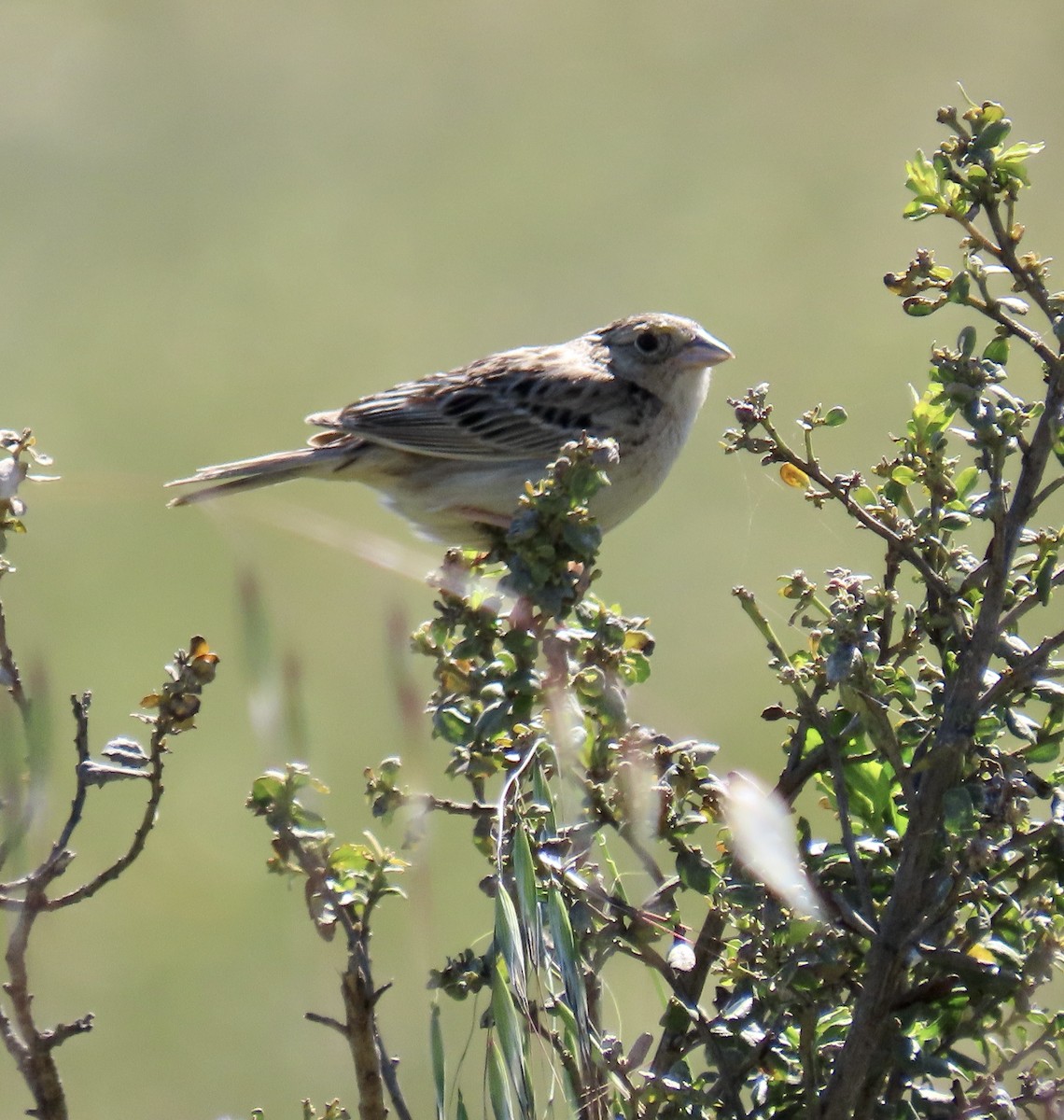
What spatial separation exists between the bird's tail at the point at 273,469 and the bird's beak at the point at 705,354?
0.97 metres

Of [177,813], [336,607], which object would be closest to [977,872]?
[177,813]

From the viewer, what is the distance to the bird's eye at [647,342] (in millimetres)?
4961

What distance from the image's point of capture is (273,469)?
14.1ft

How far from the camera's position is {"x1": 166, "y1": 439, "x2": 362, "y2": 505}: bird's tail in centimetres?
417

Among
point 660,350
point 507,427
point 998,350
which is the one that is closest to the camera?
point 998,350

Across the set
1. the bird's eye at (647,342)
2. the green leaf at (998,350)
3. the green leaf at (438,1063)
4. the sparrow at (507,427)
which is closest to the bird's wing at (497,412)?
the sparrow at (507,427)

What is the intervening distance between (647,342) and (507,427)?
0.54 meters

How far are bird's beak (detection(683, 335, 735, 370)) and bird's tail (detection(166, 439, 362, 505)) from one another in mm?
969

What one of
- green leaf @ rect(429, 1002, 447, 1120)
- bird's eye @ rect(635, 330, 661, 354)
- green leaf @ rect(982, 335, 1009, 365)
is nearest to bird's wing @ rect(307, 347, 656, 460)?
bird's eye @ rect(635, 330, 661, 354)

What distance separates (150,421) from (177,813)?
2940 millimetres

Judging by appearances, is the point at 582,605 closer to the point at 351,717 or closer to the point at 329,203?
the point at 351,717

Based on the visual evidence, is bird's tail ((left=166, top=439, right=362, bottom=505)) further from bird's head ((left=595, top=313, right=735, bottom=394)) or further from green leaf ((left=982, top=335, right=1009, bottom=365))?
green leaf ((left=982, top=335, right=1009, bottom=365))

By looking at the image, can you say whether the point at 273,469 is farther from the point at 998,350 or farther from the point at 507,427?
the point at 998,350

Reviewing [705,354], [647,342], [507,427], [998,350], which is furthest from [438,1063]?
[647,342]
